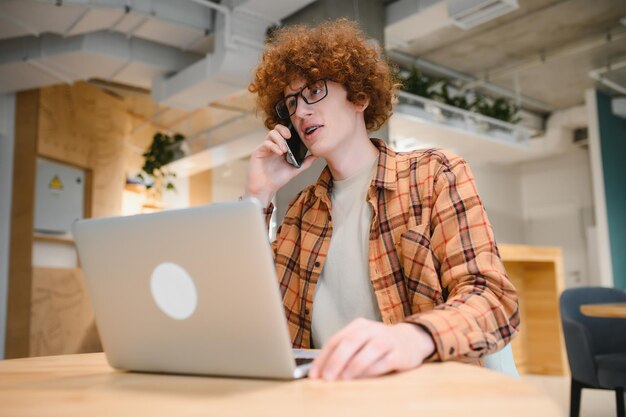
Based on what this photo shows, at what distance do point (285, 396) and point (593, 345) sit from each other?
2.65m

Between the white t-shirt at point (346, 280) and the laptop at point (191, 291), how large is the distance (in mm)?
584

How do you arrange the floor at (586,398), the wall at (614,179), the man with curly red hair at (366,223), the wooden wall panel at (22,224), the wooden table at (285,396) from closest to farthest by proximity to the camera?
the wooden table at (285,396)
the man with curly red hair at (366,223)
the floor at (586,398)
the wooden wall panel at (22,224)
the wall at (614,179)

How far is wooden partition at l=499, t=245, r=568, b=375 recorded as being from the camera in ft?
19.9

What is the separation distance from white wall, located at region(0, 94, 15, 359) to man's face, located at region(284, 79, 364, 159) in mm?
5736

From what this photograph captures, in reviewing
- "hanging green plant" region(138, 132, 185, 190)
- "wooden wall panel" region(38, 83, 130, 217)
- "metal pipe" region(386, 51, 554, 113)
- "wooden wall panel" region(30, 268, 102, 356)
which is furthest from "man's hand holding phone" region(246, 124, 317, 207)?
"hanging green plant" region(138, 132, 185, 190)

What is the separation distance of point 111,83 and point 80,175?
1191 millimetres

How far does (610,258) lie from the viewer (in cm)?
770

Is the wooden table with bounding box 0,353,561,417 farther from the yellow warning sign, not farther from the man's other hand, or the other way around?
the yellow warning sign

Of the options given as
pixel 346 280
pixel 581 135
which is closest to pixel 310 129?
pixel 346 280

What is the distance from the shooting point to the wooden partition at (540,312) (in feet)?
19.9

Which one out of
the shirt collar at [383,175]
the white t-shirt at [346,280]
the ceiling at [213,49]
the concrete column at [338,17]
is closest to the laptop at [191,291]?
the white t-shirt at [346,280]

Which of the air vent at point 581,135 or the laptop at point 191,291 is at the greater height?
the air vent at point 581,135

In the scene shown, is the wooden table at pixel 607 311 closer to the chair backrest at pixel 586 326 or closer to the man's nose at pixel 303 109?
the chair backrest at pixel 586 326

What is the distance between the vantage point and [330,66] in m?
1.64
